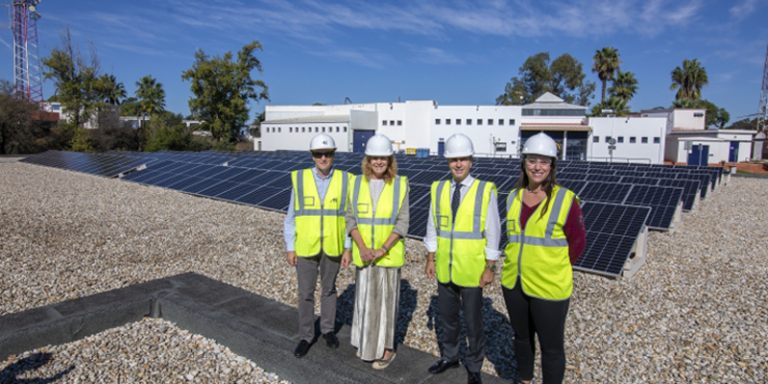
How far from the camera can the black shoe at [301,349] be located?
12.2 ft

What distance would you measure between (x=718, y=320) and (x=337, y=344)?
4.53 meters

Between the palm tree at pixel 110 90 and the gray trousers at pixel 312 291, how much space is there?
49.1 meters

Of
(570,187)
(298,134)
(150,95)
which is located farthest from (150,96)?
(570,187)

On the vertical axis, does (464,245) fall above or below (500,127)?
below

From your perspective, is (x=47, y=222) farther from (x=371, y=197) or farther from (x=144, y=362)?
(x=371, y=197)

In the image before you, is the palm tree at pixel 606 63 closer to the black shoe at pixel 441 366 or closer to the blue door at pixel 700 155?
the blue door at pixel 700 155

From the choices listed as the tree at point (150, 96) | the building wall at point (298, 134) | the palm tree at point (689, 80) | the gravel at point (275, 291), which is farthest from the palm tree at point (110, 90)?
the palm tree at point (689, 80)

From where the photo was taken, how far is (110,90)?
152 ft

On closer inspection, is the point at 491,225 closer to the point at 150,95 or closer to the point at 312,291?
the point at 312,291

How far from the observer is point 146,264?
7.33 m

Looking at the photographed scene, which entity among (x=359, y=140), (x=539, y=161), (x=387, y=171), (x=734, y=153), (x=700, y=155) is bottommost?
(x=387, y=171)

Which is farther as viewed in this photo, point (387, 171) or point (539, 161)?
point (387, 171)

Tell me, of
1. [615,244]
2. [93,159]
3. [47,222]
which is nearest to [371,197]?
[615,244]

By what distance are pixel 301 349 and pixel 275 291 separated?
96.1 inches
